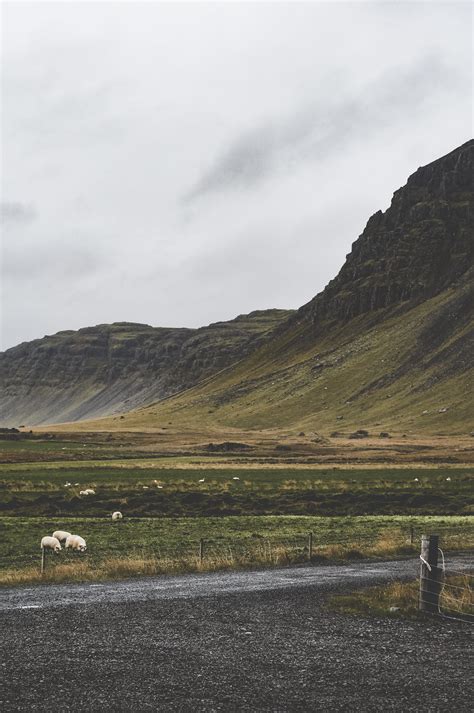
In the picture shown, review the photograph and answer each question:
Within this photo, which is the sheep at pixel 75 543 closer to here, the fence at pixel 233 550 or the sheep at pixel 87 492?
the fence at pixel 233 550

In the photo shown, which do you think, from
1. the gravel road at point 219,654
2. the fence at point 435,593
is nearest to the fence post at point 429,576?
the fence at point 435,593

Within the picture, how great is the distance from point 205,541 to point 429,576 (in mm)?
20223

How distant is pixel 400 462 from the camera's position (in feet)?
359

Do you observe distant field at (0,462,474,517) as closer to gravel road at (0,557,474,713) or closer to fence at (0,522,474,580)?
fence at (0,522,474,580)

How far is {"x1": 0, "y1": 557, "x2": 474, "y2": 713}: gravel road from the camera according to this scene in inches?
541

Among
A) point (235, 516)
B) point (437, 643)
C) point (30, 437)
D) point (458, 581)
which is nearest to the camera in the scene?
point (437, 643)

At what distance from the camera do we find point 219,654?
55.5 ft

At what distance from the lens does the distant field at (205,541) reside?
30953mm

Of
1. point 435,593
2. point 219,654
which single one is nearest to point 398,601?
point 435,593

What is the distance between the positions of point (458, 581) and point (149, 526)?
2539cm

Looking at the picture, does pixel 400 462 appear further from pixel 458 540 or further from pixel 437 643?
pixel 437 643

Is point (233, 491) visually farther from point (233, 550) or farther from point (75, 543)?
point (233, 550)

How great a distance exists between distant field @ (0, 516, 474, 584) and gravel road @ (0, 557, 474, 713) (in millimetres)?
5698

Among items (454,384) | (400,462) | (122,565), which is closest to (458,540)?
(122,565)
